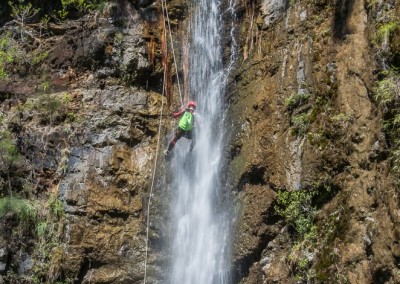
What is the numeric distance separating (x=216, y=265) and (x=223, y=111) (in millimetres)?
3075

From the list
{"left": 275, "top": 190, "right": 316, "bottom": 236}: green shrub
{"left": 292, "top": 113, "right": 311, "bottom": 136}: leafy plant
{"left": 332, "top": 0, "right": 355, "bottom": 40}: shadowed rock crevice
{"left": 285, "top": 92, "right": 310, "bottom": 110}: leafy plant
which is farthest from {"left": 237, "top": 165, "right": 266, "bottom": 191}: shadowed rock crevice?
{"left": 332, "top": 0, "right": 355, "bottom": 40}: shadowed rock crevice

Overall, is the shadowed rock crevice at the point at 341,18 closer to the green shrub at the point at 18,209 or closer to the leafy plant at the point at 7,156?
the green shrub at the point at 18,209

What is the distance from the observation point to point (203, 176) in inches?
377

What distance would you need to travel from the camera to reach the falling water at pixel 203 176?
28.4 ft

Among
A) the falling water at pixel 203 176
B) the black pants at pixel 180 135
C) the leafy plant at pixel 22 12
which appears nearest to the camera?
the falling water at pixel 203 176

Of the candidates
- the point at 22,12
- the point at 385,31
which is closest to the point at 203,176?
the point at 385,31

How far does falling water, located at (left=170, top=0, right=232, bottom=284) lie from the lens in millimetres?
8664

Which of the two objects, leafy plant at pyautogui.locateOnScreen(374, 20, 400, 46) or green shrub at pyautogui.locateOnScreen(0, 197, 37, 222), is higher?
leafy plant at pyautogui.locateOnScreen(374, 20, 400, 46)

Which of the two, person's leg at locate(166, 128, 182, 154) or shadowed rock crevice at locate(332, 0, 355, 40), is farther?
person's leg at locate(166, 128, 182, 154)

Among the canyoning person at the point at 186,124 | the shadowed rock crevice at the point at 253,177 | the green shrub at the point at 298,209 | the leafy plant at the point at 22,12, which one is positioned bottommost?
the green shrub at the point at 298,209

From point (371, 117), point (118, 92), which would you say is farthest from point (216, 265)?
point (118, 92)

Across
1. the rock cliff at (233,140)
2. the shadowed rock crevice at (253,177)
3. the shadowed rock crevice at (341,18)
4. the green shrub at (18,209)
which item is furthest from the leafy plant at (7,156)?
the shadowed rock crevice at (341,18)

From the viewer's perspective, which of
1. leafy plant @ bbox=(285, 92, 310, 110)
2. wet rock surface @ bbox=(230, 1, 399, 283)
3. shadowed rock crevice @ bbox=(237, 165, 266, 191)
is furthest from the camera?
shadowed rock crevice @ bbox=(237, 165, 266, 191)

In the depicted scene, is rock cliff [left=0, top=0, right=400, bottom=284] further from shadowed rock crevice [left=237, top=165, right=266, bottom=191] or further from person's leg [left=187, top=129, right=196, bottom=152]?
person's leg [left=187, top=129, right=196, bottom=152]
